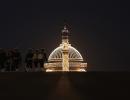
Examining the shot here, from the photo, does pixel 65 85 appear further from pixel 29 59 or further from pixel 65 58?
pixel 65 58

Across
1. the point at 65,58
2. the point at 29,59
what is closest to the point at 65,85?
the point at 29,59

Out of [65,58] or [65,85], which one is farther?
[65,58]

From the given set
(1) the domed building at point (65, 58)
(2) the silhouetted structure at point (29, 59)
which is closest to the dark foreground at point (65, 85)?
(2) the silhouetted structure at point (29, 59)

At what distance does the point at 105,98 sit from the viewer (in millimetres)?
11562

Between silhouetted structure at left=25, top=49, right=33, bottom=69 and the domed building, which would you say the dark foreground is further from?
the domed building

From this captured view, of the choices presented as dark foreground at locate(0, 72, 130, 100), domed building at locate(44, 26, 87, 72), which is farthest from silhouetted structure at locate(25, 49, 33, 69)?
domed building at locate(44, 26, 87, 72)

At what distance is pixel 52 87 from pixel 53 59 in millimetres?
20045

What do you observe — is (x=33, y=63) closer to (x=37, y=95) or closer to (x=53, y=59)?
(x=37, y=95)

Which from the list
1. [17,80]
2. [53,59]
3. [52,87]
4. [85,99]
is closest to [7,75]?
[17,80]

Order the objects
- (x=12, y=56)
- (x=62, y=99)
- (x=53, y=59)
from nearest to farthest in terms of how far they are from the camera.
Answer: (x=62, y=99) → (x=12, y=56) → (x=53, y=59)

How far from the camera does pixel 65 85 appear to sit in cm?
1151

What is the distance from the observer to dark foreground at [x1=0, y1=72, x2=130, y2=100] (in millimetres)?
11531

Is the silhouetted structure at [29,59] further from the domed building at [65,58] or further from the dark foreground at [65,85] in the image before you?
the domed building at [65,58]

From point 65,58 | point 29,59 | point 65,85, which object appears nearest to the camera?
point 65,85
